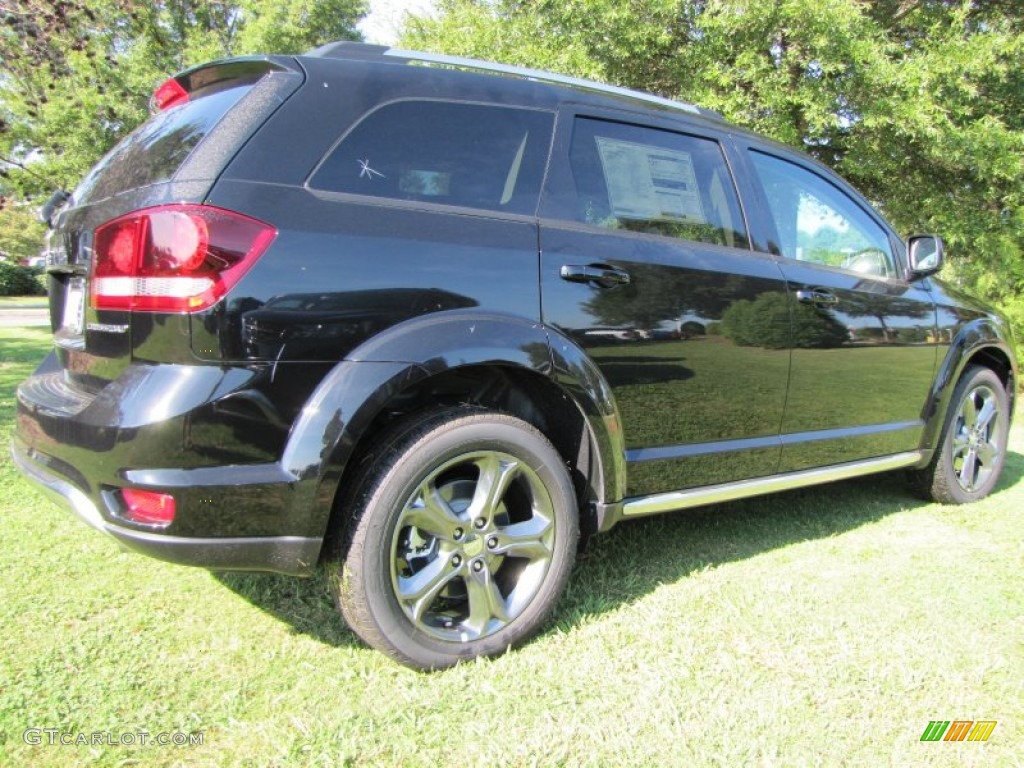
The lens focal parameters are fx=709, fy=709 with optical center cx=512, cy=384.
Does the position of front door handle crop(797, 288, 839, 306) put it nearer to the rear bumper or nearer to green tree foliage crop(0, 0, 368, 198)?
the rear bumper

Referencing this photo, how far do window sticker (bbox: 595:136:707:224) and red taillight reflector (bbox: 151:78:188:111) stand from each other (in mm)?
1464

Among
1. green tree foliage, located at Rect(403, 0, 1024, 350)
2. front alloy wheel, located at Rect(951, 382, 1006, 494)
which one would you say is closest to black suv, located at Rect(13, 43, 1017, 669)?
front alloy wheel, located at Rect(951, 382, 1006, 494)

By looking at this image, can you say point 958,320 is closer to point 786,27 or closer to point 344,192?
point 344,192

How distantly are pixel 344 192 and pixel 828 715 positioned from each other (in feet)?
6.76

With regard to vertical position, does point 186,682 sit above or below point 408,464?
below

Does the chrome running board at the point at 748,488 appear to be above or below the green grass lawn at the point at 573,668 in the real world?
above

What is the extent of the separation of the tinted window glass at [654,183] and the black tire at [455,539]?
920 millimetres

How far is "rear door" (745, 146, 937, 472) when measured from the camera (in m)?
3.09

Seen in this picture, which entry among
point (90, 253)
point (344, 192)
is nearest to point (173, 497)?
point (90, 253)

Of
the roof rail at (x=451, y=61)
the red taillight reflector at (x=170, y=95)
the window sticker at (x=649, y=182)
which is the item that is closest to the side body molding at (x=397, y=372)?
the window sticker at (x=649, y=182)

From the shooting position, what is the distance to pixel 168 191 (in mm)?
1889

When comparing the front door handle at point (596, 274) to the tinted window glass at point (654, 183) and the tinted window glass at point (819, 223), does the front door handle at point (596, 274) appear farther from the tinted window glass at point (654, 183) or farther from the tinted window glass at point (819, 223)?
the tinted window glass at point (819, 223)

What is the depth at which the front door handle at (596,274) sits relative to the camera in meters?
2.35

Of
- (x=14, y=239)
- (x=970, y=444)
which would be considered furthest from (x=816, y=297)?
(x=14, y=239)
